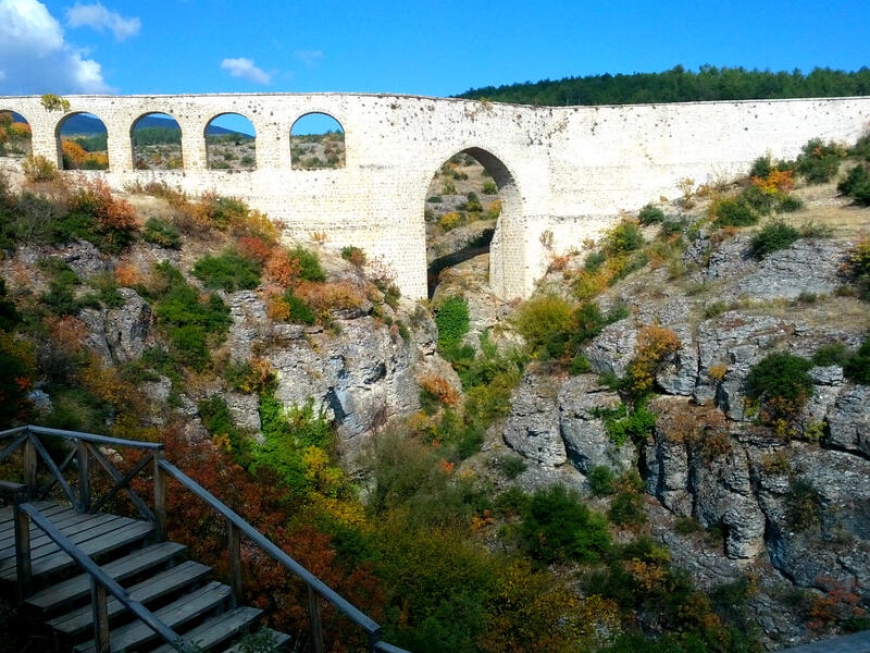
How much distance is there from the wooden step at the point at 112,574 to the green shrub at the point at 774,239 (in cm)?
1691

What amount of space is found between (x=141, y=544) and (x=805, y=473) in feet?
39.0

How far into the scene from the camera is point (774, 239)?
17.7 metres

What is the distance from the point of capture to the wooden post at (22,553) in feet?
15.8

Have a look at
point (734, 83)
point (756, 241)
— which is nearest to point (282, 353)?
point (756, 241)

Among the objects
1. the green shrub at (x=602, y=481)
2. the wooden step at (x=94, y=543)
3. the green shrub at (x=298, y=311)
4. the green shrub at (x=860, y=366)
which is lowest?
the green shrub at (x=602, y=481)

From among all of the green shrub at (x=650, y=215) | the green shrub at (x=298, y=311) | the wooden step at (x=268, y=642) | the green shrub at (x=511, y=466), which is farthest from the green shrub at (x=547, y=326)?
the wooden step at (x=268, y=642)

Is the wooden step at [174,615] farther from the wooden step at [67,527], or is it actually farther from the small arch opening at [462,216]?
the small arch opening at [462,216]

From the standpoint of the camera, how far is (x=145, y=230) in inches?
650

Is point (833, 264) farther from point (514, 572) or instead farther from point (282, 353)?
point (282, 353)

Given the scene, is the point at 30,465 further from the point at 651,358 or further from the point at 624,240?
the point at 624,240

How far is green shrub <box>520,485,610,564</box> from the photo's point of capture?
1403cm

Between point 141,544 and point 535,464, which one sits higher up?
point 141,544

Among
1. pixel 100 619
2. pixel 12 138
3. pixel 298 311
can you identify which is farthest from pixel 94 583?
pixel 12 138

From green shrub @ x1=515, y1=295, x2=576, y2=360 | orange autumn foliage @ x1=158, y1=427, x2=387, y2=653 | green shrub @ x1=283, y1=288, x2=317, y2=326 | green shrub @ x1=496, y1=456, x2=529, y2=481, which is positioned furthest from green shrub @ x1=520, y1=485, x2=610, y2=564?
green shrub @ x1=283, y1=288, x2=317, y2=326
